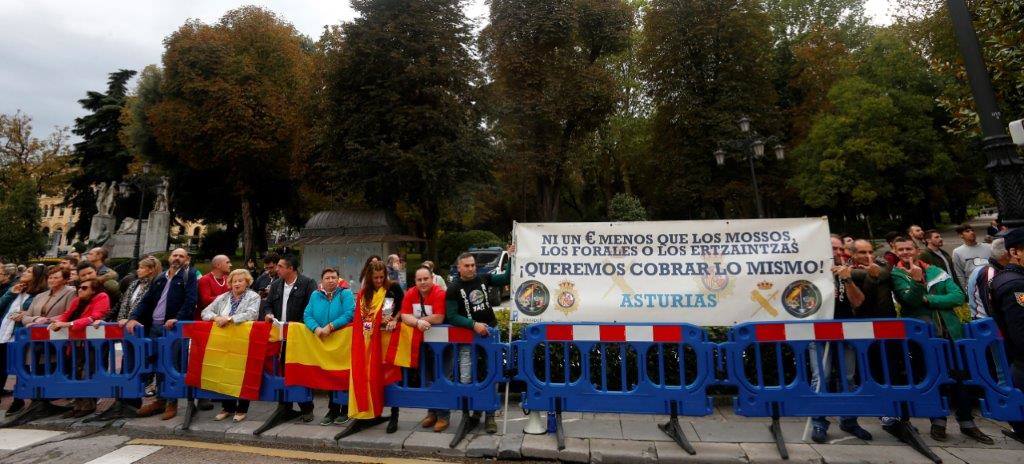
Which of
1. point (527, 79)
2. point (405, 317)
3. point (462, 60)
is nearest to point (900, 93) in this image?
point (527, 79)

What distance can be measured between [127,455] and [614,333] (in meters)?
4.78

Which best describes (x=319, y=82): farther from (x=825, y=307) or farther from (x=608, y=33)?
(x=825, y=307)

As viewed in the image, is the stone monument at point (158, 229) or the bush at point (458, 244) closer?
the bush at point (458, 244)

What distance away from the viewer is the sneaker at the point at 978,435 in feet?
14.0

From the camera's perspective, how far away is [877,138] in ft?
85.8

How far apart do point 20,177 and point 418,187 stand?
127 ft

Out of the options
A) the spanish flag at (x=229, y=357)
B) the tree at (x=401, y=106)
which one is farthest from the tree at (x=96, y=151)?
the spanish flag at (x=229, y=357)

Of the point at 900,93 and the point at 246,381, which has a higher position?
the point at 900,93

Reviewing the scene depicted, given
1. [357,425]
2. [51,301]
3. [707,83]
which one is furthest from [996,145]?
[707,83]

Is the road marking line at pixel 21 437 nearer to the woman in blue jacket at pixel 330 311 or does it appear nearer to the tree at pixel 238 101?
the woman in blue jacket at pixel 330 311

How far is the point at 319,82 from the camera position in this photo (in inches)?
952

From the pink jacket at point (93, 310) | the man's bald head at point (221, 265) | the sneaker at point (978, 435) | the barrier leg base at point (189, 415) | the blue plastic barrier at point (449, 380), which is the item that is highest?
the man's bald head at point (221, 265)

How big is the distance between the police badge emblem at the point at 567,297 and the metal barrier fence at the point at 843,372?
58.9 inches

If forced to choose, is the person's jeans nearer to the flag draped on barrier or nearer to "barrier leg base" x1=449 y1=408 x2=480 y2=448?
"barrier leg base" x1=449 y1=408 x2=480 y2=448
